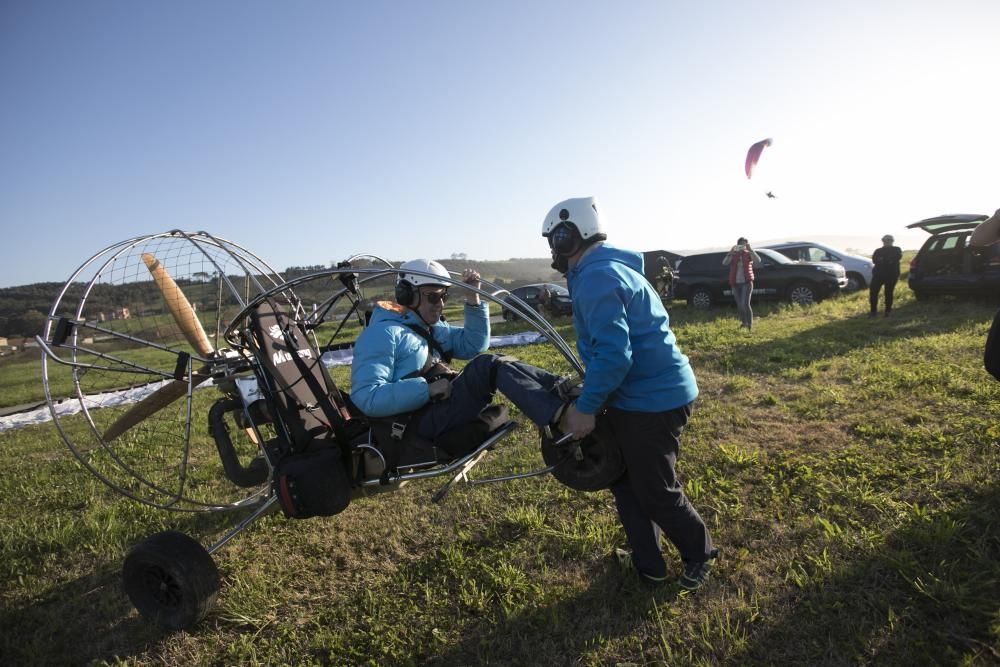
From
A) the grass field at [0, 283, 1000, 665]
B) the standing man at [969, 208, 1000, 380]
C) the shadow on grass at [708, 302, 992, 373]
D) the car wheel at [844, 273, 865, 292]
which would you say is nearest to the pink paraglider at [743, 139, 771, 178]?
the car wheel at [844, 273, 865, 292]

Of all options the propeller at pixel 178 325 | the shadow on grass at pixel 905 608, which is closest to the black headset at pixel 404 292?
the propeller at pixel 178 325

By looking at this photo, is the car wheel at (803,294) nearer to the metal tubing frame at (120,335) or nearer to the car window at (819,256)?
the car window at (819,256)

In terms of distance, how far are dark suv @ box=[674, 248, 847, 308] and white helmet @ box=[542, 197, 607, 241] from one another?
36.5 ft

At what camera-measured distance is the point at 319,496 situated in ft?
9.84

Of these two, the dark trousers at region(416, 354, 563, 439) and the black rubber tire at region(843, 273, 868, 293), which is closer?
the dark trousers at region(416, 354, 563, 439)

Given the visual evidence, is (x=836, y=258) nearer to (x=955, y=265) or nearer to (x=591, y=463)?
(x=955, y=265)

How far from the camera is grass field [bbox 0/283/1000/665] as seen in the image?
101 inches

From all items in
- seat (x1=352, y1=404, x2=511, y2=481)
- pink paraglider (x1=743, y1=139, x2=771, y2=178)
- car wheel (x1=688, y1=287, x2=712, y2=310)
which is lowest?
car wheel (x1=688, y1=287, x2=712, y2=310)

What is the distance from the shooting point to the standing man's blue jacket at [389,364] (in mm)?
3039

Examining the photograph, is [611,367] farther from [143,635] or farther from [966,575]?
[143,635]

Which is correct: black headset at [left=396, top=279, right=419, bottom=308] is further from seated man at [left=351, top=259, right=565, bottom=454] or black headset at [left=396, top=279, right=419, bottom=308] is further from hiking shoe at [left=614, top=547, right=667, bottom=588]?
hiking shoe at [left=614, top=547, right=667, bottom=588]

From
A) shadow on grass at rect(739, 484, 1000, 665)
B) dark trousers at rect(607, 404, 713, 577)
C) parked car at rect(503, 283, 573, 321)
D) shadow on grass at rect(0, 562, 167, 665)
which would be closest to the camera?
shadow on grass at rect(739, 484, 1000, 665)

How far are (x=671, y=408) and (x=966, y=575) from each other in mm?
1862

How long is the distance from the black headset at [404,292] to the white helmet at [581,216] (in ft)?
3.68
